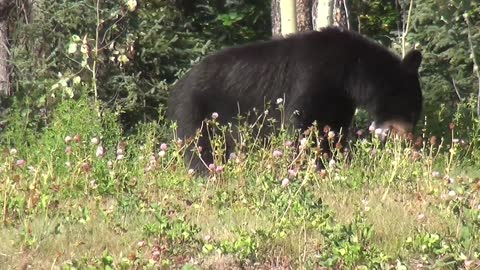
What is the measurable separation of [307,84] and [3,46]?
15.5 ft

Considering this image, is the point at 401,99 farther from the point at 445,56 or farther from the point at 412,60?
the point at 445,56

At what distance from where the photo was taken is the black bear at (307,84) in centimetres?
920

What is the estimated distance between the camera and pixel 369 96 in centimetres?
966

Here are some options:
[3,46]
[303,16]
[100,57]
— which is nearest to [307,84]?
[303,16]

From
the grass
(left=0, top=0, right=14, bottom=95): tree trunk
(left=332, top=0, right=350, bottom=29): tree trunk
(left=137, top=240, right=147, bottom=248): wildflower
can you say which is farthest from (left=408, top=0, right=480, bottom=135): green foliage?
(left=137, top=240, right=147, bottom=248): wildflower

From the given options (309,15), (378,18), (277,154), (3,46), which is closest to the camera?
(277,154)

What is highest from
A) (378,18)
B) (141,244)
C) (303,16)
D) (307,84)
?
(141,244)

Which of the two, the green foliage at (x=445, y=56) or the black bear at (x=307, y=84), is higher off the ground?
the black bear at (x=307, y=84)

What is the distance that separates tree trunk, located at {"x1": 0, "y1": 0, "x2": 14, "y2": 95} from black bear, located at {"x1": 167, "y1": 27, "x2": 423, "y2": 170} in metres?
3.25

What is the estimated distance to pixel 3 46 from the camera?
12203 mm

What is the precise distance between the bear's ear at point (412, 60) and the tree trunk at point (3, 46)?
5.14 metres

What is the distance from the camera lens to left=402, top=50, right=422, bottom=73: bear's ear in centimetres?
957

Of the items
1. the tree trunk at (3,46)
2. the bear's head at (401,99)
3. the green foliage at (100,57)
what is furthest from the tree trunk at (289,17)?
the tree trunk at (3,46)

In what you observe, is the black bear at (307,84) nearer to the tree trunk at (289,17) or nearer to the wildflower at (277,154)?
the tree trunk at (289,17)
